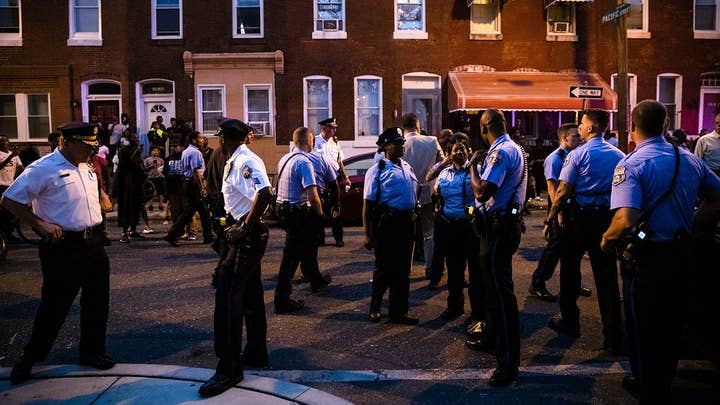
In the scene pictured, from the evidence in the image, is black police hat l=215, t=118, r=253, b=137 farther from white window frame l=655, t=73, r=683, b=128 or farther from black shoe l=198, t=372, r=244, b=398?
white window frame l=655, t=73, r=683, b=128

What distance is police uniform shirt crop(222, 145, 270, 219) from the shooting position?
4.99 metres

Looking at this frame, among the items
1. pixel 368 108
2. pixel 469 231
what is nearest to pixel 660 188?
pixel 469 231

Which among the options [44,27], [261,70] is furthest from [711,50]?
[44,27]

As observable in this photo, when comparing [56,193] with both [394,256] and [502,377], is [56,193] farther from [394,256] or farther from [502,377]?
[502,377]

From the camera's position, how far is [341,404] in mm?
4598

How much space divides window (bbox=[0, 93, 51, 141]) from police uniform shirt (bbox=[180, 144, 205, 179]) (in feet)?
44.5

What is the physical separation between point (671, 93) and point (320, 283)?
20671 mm

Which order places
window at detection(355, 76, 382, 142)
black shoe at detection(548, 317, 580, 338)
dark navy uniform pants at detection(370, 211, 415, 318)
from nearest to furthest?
black shoe at detection(548, 317, 580, 338) → dark navy uniform pants at detection(370, 211, 415, 318) → window at detection(355, 76, 382, 142)

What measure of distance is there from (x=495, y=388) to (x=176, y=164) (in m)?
9.20

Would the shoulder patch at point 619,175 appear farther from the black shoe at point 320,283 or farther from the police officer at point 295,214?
the black shoe at point 320,283

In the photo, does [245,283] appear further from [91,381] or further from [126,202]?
[126,202]

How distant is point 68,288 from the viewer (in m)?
5.11

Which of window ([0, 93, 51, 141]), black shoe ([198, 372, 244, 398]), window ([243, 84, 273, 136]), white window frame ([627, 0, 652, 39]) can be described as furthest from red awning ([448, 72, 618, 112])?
black shoe ([198, 372, 244, 398])

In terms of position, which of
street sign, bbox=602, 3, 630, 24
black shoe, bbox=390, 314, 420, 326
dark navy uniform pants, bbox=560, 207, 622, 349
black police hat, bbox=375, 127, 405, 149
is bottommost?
Answer: black shoe, bbox=390, 314, 420, 326
